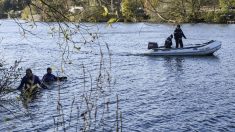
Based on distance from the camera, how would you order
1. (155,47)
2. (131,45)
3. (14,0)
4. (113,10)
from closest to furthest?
(113,10)
(14,0)
(155,47)
(131,45)

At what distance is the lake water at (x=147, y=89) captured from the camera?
14008 millimetres

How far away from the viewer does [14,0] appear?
16.5 ft

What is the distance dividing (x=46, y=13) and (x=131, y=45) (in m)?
33.6

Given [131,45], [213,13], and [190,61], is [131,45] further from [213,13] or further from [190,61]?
[213,13]

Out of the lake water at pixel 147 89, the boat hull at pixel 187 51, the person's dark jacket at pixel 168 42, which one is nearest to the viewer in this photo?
the lake water at pixel 147 89

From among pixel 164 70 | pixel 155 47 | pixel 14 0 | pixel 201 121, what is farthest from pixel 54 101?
pixel 155 47

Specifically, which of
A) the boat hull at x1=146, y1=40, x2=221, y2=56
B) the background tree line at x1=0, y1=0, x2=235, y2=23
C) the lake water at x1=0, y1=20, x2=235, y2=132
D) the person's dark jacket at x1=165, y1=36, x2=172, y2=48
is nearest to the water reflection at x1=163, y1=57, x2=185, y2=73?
the lake water at x1=0, y1=20, x2=235, y2=132

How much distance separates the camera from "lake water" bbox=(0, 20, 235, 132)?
551 inches

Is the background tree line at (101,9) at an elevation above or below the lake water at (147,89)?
above

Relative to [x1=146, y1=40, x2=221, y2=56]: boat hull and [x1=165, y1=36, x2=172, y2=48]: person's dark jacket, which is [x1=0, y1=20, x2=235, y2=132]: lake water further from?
[x1=165, y1=36, x2=172, y2=48]: person's dark jacket

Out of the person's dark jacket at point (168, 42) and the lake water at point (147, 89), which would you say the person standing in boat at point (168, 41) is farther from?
the lake water at point (147, 89)

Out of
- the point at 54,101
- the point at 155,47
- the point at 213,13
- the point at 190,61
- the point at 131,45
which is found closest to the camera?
the point at 54,101

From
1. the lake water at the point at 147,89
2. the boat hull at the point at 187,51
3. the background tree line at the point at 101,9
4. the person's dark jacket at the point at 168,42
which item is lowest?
the lake water at the point at 147,89

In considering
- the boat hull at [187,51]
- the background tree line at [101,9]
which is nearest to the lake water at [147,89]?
the background tree line at [101,9]
